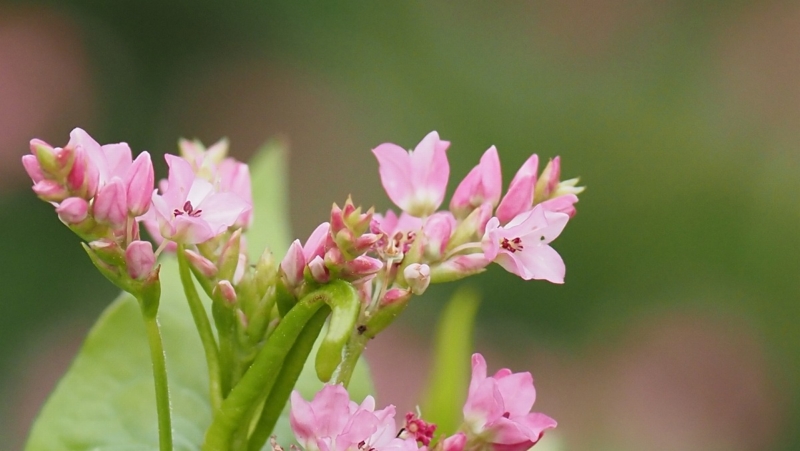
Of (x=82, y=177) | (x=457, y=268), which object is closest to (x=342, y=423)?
(x=457, y=268)

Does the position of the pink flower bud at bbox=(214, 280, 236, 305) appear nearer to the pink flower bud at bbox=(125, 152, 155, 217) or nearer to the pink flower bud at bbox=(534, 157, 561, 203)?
A: the pink flower bud at bbox=(125, 152, 155, 217)

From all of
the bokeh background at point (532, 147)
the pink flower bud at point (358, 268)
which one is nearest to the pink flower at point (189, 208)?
the pink flower bud at point (358, 268)

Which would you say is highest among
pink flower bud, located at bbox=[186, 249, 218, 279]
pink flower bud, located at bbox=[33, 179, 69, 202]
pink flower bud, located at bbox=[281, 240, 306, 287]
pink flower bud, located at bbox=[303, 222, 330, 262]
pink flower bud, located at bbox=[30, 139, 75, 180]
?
pink flower bud, located at bbox=[30, 139, 75, 180]

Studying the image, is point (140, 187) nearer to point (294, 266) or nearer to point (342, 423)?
point (294, 266)

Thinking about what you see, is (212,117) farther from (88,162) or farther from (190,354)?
(88,162)

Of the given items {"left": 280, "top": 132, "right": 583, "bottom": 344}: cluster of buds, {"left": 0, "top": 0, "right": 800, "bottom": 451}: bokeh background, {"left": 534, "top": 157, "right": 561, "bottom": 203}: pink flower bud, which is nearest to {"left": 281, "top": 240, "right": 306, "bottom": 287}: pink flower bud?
{"left": 280, "top": 132, "right": 583, "bottom": 344}: cluster of buds

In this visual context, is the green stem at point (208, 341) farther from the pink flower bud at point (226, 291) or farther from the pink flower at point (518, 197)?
the pink flower at point (518, 197)
